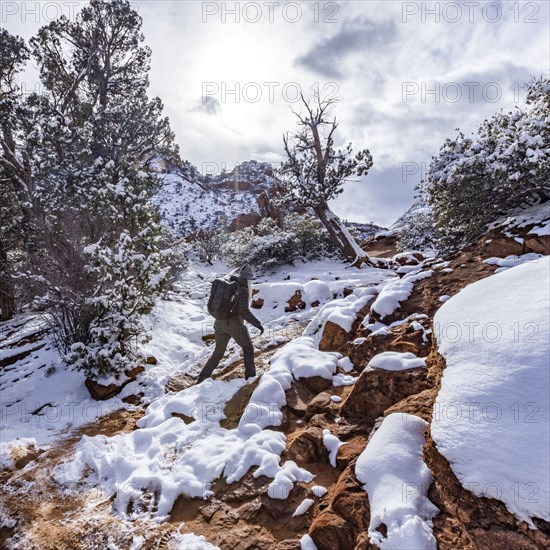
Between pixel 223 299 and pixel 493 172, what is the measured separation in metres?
5.89

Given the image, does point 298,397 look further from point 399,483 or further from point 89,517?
point 89,517

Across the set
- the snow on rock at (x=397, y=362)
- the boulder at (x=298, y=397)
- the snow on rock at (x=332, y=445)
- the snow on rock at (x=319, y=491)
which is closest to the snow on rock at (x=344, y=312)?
the boulder at (x=298, y=397)

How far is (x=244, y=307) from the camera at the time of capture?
5.24 metres

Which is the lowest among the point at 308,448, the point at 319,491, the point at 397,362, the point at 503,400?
the point at 319,491

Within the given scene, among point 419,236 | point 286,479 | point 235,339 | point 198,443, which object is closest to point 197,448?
point 198,443

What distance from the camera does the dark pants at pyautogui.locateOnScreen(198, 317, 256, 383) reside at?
5191 mm

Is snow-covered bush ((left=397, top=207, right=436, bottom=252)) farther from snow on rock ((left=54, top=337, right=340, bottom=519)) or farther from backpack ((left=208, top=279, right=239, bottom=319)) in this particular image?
snow on rock ((left=54, top=337, right=340, bottom=519))

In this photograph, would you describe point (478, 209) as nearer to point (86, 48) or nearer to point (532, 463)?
point (532, 463)

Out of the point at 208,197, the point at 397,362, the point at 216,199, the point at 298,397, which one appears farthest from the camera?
the point at 208,197

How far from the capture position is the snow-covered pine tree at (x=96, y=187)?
6.20 meters

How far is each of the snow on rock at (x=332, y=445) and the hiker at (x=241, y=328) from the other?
7.32 ft

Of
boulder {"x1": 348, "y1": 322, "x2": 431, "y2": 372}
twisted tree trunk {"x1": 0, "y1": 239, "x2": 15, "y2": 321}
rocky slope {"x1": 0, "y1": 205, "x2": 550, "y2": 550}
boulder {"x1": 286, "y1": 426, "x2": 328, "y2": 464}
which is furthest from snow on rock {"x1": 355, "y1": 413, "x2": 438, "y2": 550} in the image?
twisted tree trunk {"x1": 0, "y1": 239, "x2": 15, "y2": 321}

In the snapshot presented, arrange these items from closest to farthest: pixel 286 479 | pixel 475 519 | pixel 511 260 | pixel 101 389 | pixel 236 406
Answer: pixel 475 519
pixel 286 479
pixel 236 406
pixel 511 260
pixel 101 389

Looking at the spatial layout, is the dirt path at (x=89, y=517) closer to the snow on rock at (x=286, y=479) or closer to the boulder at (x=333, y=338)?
the snow on rock at (x=286, y=479)
